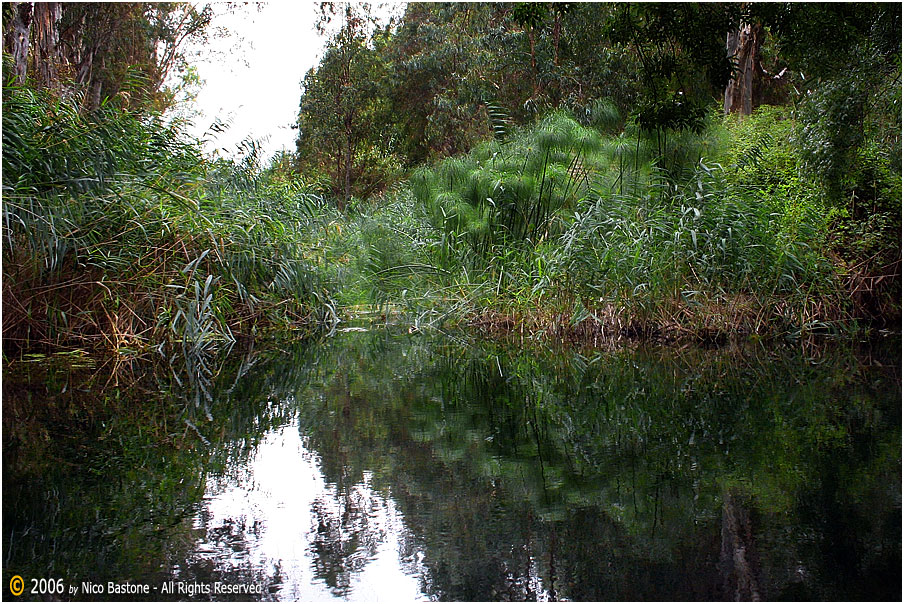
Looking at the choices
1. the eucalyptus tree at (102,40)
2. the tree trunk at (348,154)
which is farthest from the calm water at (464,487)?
the tree trunk at (348,154)

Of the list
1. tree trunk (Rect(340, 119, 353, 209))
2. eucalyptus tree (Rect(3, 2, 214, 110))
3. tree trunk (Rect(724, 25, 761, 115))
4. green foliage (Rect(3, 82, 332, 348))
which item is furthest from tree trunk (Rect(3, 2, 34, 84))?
tree trunk (Rect(340, 119, 353, 209))

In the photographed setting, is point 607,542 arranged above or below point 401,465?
below

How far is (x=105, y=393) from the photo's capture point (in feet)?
12.7

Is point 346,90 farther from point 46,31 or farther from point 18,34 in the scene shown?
point 18,34

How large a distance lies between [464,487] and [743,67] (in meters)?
16.2

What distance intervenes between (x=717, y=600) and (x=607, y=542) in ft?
1.03

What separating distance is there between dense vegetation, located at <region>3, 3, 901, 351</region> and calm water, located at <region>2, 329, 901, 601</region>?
3.81 ft

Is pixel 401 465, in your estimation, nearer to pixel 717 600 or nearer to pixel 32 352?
pixel 717 600

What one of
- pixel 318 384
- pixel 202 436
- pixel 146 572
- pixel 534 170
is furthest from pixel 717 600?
pixel 534 170

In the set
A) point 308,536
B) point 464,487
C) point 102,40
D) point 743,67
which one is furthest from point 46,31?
point 743,67

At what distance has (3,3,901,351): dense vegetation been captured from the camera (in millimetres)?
5039

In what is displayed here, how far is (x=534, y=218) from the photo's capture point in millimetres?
7875

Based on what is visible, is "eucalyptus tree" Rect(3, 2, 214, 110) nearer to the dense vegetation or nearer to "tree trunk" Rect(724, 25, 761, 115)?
the dense vegetation

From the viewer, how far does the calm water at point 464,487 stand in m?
1.61
